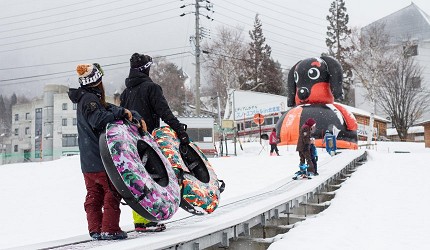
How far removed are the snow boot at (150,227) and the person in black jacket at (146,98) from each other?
3.16ft

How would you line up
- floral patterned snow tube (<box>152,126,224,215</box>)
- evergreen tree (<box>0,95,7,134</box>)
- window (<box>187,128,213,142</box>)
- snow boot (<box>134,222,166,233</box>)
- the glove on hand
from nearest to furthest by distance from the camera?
snow boot (<box>134,222,166,233</box>) → floral patterned snow tube (<box>152,126,224,215</box>) → the glove on hand → window (<box>187,128,213,142</box>) → evergreen tree (<box>0,95,7,134</box>)

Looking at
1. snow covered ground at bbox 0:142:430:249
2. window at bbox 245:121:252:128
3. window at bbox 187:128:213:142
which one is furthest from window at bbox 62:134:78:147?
snow covered ground at bbox 0:142:430:249

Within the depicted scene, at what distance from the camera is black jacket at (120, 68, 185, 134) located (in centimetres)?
512

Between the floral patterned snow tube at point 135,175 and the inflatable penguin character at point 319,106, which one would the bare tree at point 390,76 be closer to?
the inflatable penguin character at point 319,106

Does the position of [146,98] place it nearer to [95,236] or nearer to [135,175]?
[135,175]

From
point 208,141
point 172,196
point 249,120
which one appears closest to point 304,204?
point 172,196

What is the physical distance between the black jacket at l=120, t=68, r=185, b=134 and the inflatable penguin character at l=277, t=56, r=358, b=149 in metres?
20.5

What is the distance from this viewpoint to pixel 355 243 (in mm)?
6082

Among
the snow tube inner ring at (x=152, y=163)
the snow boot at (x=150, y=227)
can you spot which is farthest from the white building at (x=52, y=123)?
the snow tube inner ring at (x=152, y=163)

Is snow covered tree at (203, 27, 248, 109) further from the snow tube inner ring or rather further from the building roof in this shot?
the snow tube inner ring

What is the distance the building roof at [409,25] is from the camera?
56.3 m

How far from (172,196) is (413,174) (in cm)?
1155

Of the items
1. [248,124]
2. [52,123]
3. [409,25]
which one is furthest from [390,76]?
[52,123]

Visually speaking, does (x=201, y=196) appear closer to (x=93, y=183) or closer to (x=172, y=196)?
(x=172, y=196)
